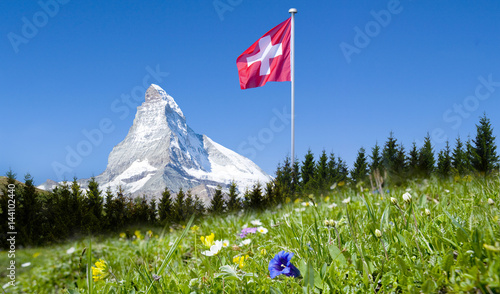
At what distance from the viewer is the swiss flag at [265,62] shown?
1095cm

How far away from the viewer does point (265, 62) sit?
11016 mm

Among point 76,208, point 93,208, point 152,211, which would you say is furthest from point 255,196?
point 76,208

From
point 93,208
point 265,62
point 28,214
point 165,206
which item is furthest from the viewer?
point 165,206

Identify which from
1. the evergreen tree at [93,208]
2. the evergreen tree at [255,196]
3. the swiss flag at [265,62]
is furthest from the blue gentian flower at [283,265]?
the swiss flag at [265,62]

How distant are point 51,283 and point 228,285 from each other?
10.5 ft

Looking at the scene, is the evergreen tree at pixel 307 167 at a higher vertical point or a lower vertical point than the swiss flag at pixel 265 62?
lower

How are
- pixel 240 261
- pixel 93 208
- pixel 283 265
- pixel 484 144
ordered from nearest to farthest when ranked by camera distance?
pixel 283 265 → pixel 240 261 → pixel 93 208 → pixel 484 144

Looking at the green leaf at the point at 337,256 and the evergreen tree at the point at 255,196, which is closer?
the green leaf at the point at 337,256

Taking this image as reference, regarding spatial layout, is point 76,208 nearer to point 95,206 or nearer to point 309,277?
point 95,206

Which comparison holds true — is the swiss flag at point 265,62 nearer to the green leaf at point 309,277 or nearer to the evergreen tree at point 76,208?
the evergreen tree at point 76,208

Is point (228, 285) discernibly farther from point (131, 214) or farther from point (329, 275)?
point (131, 214)

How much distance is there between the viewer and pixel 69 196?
923 cm

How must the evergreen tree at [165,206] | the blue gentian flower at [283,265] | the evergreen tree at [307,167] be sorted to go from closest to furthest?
the blue gentian flower at [283,265]
the evergreen tree at [165,206]
the evergreen tree at [307,167]

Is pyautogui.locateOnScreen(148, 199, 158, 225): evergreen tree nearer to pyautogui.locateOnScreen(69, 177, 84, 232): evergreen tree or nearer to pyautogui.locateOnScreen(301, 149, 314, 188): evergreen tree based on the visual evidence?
pyautogui.locateOnScreen(69, 177, 84, 232): evergreen tree
